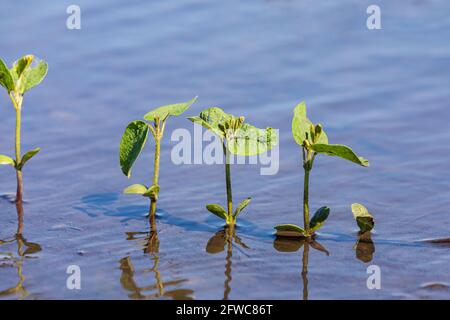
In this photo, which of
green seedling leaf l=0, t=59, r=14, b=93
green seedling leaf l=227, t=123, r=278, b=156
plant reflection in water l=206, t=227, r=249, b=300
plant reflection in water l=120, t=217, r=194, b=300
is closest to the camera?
plant reflection in water l=120, t=217, r=194, b=300

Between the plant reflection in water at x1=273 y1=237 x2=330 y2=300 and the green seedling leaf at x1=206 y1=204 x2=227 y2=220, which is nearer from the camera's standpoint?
the plant reflection in water at x1=273 y1=237 x2=330 y2=300

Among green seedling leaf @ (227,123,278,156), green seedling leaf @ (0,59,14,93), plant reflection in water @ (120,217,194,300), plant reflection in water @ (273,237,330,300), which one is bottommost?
plant reflection in water @ (120,217,194,300)

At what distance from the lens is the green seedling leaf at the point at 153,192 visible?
4652 mm

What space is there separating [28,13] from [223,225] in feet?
12.6

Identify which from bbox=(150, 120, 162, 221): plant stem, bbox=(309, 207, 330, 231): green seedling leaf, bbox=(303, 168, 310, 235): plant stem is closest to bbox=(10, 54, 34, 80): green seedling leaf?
bbox=(150, 120, 162, 221): plant stem

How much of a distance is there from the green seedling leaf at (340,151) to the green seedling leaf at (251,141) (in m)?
0.22

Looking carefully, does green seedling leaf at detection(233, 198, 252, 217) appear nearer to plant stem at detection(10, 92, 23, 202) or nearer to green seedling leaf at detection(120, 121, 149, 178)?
green seedling leaf at detection(120, 121, 149, 178)

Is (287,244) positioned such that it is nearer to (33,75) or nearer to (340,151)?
(340,151)

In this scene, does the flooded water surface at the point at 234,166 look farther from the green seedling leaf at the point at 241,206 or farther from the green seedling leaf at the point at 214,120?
the green seedling leaf at the point at 214,120

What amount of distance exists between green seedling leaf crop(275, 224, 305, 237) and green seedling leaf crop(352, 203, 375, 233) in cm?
29

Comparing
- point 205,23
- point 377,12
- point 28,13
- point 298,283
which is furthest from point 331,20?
point 298,283

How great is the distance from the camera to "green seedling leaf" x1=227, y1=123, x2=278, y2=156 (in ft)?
14.8

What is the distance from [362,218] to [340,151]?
1.41 feet
